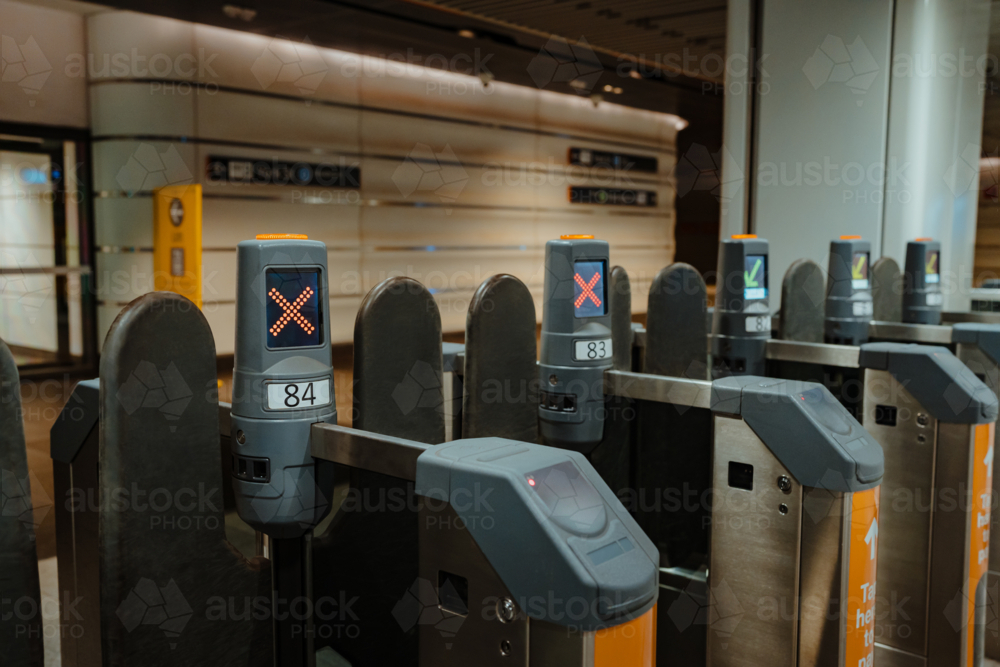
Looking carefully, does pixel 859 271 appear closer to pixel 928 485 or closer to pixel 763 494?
pixel 928 485

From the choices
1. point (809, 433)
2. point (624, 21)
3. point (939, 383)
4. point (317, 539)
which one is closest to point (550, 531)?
point (317, 539)

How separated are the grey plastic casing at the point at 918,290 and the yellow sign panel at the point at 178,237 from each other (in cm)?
414

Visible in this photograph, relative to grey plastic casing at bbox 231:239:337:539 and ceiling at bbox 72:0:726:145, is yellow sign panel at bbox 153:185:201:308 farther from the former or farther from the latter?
grey plastic casing at bbox 231:239:337:539

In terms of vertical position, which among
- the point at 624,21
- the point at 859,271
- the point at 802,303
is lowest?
the point at 802,303

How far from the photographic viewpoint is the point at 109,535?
1201mm

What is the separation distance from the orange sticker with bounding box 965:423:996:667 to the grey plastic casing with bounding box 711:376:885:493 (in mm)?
771

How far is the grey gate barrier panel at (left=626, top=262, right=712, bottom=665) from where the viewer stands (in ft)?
7.47

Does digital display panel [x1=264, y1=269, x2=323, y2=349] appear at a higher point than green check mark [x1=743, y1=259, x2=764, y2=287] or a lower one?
lower

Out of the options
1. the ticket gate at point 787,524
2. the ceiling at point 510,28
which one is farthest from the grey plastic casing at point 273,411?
the ceiling at point 510,28

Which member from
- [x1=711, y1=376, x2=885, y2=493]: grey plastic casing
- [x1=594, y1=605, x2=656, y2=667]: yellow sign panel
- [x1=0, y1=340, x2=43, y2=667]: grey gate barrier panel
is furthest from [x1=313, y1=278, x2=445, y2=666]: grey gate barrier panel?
[x1=711, y1=376, x2=885, y2=493]: grey plastic casing

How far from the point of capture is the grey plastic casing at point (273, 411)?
4.39 ft

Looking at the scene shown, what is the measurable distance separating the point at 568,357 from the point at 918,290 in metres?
2.14

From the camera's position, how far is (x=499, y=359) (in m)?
1.92

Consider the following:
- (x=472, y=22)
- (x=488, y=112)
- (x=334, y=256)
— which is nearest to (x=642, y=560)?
(x=472, y=22)
